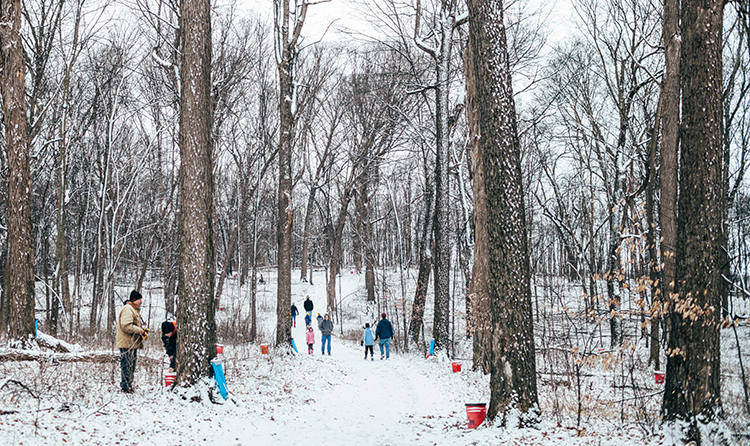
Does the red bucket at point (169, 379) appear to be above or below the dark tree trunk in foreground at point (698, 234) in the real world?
below

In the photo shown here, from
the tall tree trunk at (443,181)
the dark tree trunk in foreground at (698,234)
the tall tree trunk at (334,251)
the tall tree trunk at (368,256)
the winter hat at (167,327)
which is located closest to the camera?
the dark tree trunk in foreground at (698,234)

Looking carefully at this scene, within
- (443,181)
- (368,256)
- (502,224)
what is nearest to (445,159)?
(443,181)

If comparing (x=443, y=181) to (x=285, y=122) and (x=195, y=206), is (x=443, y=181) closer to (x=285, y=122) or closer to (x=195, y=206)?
(x=285, y=122)

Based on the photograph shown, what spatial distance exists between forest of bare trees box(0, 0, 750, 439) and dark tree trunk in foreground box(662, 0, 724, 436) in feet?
0.07

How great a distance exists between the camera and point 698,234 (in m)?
5.39

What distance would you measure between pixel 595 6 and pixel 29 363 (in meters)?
19.9

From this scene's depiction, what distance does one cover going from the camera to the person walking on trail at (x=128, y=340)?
725 centimetres

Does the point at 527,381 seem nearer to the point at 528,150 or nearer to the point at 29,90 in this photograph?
the point at 29,90

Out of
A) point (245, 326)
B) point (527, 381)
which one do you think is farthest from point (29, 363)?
point (245, 326)

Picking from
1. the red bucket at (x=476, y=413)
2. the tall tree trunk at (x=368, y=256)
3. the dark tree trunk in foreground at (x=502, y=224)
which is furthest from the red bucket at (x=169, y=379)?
the tall tree trunk at (x=368, y=256)

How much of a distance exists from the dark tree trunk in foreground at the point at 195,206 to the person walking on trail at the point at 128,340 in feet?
2.06

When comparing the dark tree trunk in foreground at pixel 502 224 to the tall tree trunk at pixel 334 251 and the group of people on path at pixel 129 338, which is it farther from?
the tall tree trunk at pixel 334 251

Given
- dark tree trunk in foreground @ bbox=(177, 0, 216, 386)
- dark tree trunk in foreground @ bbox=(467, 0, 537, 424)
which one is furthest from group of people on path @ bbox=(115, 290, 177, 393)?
dark tree trunk in foreground @ bbox=(467, 0, 537, 424)

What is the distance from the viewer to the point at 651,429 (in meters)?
5.93
